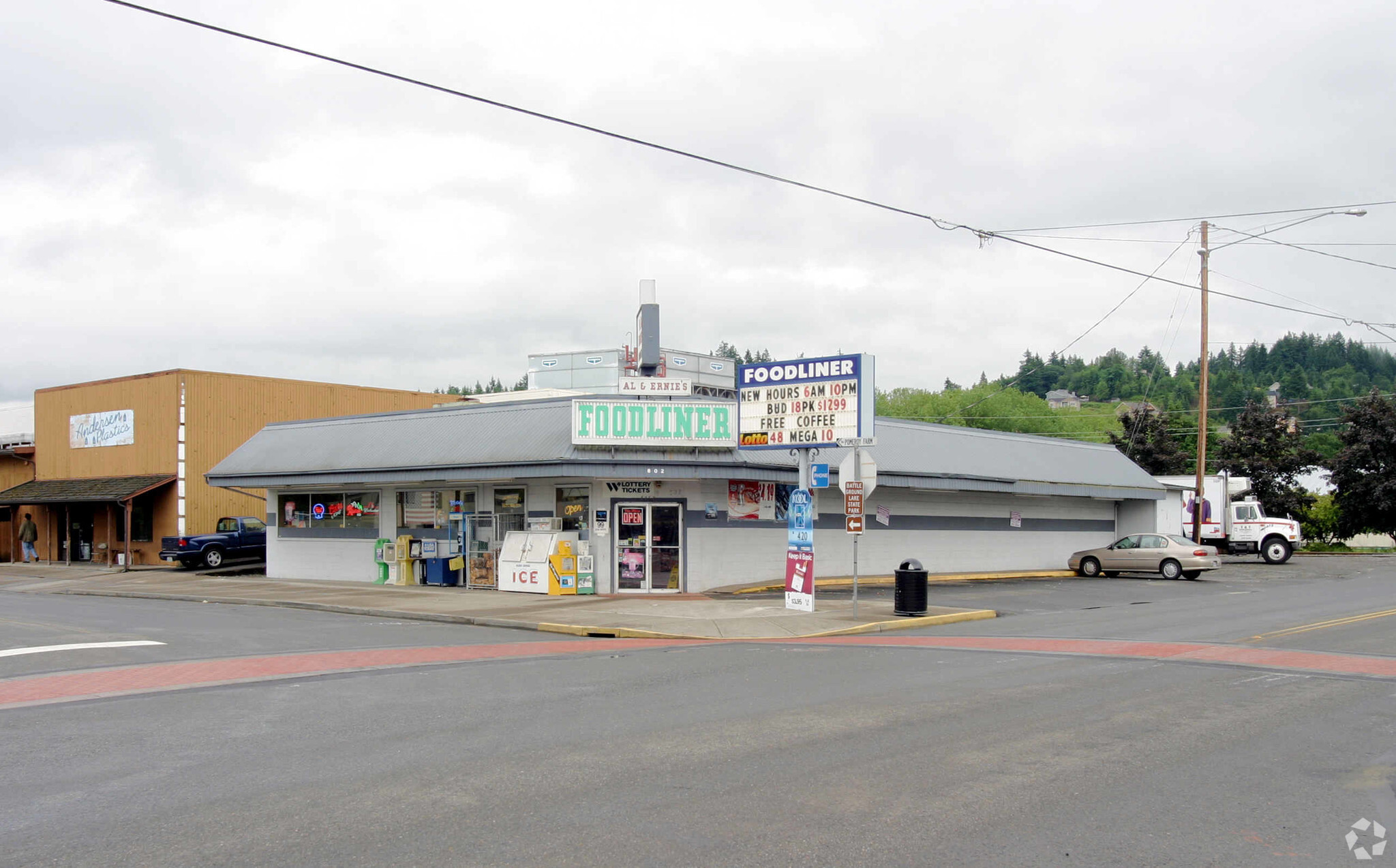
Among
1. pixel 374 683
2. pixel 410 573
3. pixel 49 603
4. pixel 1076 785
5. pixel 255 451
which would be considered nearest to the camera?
pixel 1076 785

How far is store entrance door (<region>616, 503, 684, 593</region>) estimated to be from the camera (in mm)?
23938

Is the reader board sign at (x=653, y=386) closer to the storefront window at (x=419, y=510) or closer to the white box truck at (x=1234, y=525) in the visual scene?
the storefront window at (x=419, y=510)

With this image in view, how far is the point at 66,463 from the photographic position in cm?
4138

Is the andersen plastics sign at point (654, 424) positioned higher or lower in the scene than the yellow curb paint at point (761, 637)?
higher

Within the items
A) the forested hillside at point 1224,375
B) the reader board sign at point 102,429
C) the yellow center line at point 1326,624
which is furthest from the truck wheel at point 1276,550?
the forested hillside at point 1224,375

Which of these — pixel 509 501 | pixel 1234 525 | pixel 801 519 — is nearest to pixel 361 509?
pixel 509 501

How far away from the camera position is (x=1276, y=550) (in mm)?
38688

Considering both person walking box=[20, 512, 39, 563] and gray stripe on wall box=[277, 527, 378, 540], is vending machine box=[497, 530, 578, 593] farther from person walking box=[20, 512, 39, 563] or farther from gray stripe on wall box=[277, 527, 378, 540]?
person walking box=[20, 512, 39, 563]

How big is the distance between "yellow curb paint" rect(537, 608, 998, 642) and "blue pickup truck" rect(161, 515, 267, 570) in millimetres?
Answer: 19876

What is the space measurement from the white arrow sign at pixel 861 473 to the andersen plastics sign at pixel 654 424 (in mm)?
3966

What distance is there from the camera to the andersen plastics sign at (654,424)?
74.8 ft

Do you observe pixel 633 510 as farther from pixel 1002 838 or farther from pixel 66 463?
pixel 66 463

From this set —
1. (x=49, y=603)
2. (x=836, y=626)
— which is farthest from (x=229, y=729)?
(x=49, y=603)

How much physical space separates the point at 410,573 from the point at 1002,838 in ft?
74.7
